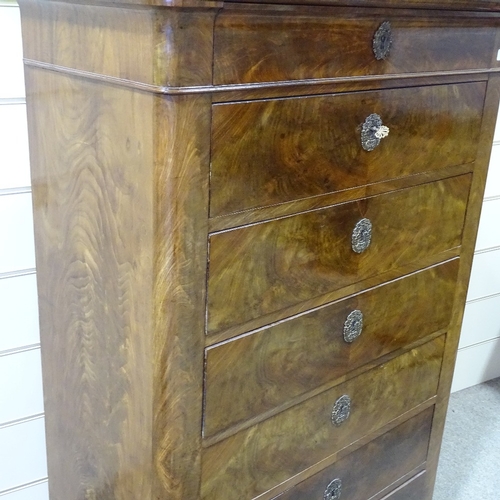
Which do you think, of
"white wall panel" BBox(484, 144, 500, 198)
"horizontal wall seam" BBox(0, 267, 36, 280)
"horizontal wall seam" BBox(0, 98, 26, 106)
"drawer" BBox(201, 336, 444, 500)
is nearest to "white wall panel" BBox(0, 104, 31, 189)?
"horizontal wall seam" BBox(0, 98, 26, 106)

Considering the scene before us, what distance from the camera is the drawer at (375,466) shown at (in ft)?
3.99

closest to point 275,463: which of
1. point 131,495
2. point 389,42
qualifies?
point 131,495

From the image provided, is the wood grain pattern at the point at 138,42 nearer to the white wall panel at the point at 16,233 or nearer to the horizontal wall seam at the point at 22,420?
the white wall panel at the point at 16,233

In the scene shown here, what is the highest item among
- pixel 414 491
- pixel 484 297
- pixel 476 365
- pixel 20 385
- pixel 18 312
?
pixel 18 312

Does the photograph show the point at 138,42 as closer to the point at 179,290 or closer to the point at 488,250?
the point at 179,290

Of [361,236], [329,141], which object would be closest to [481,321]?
[361,236]

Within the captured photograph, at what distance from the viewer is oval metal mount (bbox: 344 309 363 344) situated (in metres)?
1.13

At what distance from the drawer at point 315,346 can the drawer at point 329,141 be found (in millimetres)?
212

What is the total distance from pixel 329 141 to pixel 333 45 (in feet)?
0.44

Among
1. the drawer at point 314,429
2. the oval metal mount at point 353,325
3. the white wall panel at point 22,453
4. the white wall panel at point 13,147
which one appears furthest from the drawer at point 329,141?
the white wall panel at point 22,453

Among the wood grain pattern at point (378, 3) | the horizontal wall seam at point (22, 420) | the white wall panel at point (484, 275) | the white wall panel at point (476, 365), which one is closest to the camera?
the wood grain pattern at point (378, 3)

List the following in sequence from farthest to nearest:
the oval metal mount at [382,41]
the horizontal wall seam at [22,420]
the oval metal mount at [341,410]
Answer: the horizontal wall seam at [22,420]
the oval metal mount at [341,410]
the oval metal mount at [382,41]

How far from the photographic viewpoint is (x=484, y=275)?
2.10 metres

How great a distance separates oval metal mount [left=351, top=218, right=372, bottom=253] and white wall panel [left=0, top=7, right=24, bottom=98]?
0.61 metres
